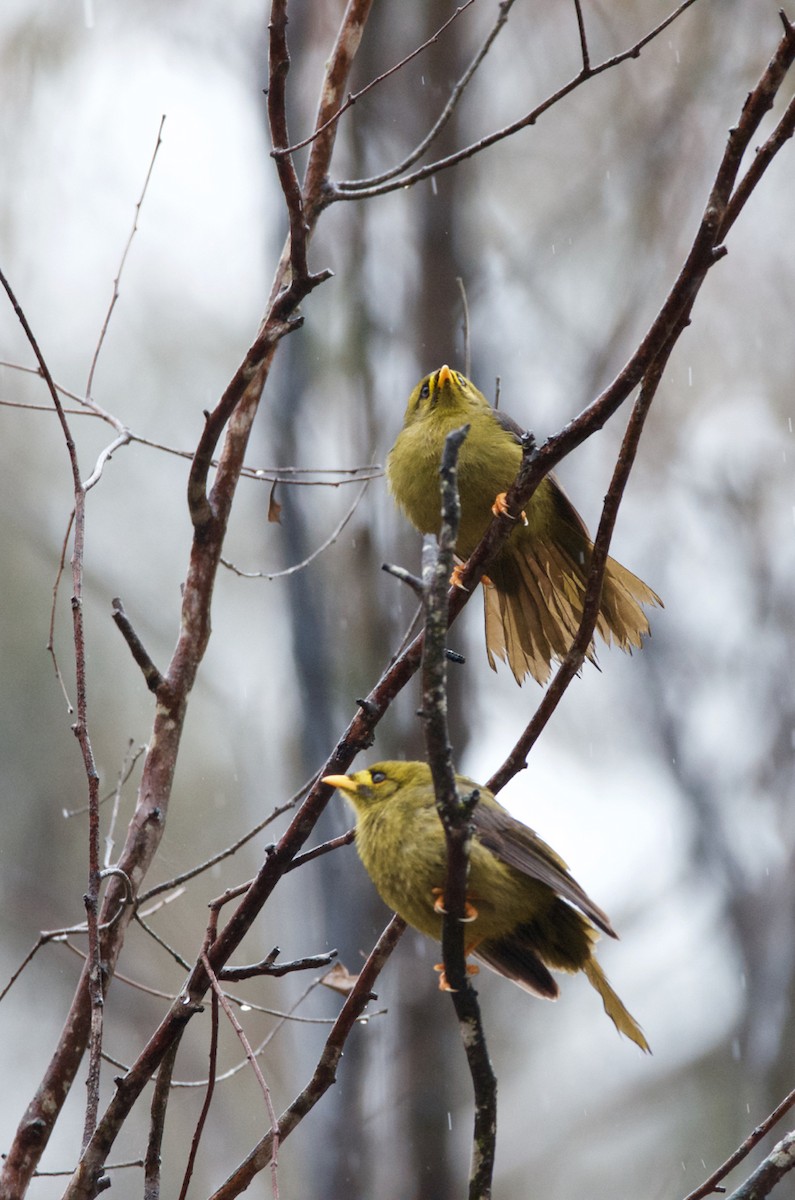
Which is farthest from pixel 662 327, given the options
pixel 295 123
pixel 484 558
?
pixel 295 123

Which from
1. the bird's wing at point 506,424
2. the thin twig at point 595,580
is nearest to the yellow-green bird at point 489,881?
the thin twig at point 595,580

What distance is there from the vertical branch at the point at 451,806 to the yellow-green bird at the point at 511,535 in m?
2.19

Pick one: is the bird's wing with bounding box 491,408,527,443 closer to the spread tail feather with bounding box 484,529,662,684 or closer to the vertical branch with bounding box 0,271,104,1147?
A: the spread tail feather with bounding box 484,529,662,684

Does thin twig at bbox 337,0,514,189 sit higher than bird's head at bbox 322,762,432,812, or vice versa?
thin twig at bbox 337,0,514,189

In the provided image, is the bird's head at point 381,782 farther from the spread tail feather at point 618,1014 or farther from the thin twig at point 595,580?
the spread tail feather at point 618,1014

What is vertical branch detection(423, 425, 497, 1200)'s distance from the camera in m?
1.74

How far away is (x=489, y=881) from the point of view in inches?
111

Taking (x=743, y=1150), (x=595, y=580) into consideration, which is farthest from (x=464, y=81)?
(x=743, y=1150)

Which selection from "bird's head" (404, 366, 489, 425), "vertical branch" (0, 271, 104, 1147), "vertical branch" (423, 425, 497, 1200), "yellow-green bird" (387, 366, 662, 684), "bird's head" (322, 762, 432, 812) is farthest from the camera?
"bird's head" (404, 366, 489, 425)

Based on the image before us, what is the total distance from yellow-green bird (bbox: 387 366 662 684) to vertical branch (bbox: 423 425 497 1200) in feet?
7.20

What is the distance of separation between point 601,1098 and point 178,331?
827cm

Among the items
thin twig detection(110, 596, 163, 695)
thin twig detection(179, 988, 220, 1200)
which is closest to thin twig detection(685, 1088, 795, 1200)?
thin twig detection(179, 988, 220, 1200)

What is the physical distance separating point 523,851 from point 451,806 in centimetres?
109

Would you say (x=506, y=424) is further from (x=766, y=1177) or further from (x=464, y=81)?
(x=766, y=1177)
